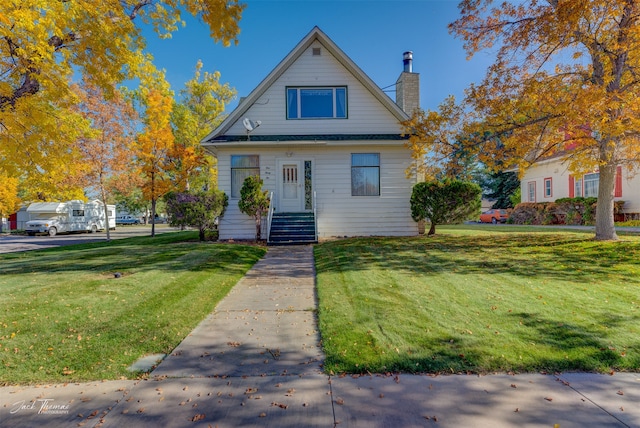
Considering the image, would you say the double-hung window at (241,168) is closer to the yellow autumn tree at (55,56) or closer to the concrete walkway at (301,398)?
the yellow autumn tree at (55,56)

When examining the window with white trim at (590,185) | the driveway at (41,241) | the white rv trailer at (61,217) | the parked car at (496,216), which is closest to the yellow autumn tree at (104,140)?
the driveway at (41,241)

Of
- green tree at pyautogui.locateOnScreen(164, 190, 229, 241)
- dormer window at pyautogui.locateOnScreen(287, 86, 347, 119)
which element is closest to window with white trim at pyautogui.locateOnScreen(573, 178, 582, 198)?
dormer window at pyautogui.locateOnScreen(287, 86, 347, 119)

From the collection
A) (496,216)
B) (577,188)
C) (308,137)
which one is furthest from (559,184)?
(308,137)

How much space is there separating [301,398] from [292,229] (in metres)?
9.66

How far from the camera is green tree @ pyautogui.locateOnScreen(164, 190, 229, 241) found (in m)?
11.7

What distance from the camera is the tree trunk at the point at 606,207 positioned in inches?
369

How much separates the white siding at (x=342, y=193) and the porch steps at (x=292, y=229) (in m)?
0.91

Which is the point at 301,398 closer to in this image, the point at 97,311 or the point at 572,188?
the point at 97,311

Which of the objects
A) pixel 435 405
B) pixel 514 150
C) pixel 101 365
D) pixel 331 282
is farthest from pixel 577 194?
pixel 101 365

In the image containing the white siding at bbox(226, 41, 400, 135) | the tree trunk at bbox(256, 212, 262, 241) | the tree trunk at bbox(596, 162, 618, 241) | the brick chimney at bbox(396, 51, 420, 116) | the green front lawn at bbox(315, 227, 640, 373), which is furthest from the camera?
the brick chimney at bbox(396, 51, 420, 116)

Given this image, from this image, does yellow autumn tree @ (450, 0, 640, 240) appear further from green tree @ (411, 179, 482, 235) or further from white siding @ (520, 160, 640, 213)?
white siding @ (520, 160, 640, 213)

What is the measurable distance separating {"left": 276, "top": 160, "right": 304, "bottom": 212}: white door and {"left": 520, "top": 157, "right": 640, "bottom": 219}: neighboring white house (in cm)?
1337

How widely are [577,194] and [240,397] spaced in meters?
25.6

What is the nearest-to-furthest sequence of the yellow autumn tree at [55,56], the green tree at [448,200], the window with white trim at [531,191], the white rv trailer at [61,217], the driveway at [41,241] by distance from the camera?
the yellow autumn tree at [55,56] < the green tree at [448,200] < the driveway at [41,241] < the white rv trailer at [61,217] < the window with white trim at [531,191]
